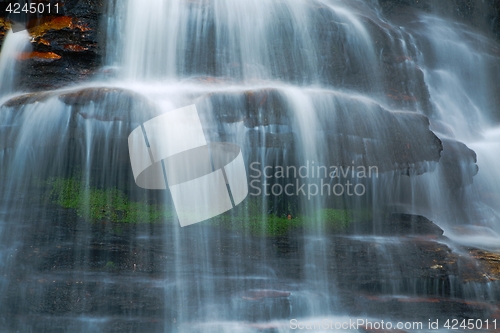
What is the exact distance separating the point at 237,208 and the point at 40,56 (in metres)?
4.69

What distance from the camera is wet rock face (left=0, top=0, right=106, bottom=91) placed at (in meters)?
8.33

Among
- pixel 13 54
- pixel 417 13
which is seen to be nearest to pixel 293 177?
pixel 13 54

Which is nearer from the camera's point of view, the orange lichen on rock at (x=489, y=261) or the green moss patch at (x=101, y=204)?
the orange lichen on rock at (x=489, y=261)

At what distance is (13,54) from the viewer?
849 centimetres

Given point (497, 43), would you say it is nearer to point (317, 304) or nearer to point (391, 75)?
point (391, 75)

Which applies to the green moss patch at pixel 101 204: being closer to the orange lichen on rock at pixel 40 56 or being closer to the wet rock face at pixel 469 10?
the orange lichen on rock at pixel 40 56

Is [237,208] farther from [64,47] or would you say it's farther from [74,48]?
[64,47]

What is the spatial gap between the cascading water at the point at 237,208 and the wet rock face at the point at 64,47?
310 mm

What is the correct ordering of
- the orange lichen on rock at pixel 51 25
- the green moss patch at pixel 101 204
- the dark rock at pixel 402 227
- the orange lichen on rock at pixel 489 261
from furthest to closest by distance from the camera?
the orange lichen on rock at pixel 51 25 < the dark rock at pixel 402 227 < the green moss patch at pixel 101 204 < the orange lichen on rock at pixel 489 261

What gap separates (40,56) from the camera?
8.41 metres

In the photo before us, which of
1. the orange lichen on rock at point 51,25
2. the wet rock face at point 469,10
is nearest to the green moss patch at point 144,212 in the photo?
the orange lichen on rock at point 51,25

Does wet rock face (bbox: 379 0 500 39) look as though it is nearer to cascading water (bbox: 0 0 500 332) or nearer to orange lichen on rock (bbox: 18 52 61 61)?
cascading water (bbox: 0 0 500 332)

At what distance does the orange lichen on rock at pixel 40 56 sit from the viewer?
8391 mm

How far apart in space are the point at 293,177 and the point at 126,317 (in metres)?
3.31
